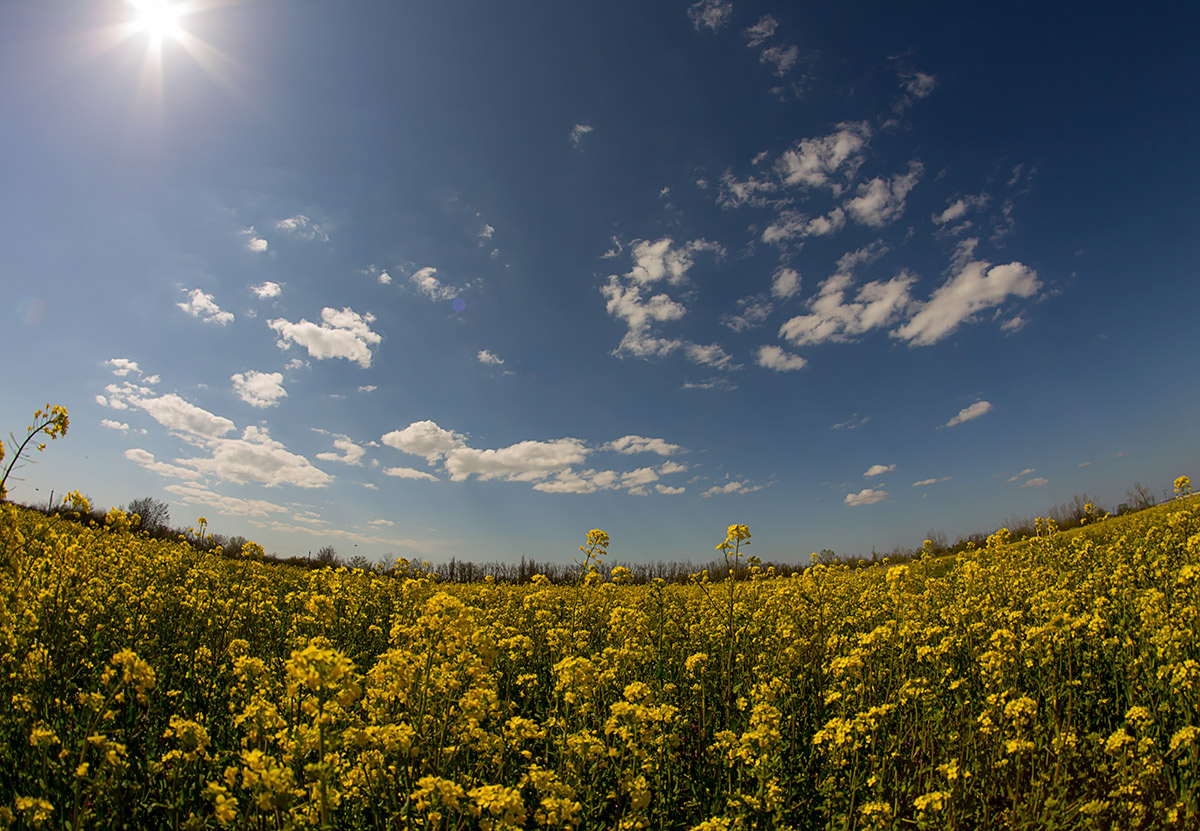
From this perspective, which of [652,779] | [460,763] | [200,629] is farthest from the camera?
[200,629]

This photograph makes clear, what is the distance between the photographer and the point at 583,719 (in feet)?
12.1

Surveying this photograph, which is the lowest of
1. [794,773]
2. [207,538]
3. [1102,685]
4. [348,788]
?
[794,773]

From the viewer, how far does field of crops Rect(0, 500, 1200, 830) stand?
2.82m

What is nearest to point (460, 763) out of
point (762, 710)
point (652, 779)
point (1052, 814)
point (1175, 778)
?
point (652, 779)

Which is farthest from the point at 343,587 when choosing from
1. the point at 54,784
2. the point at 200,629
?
the point at 54,784

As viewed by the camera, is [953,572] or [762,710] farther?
[953,572]

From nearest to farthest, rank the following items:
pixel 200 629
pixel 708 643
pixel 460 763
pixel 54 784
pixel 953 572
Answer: pixel 54 784
pixel 460 763
pixel 200 629
pixel 708 643
pixel 953 572

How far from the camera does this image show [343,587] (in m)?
7.09

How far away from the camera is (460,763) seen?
11.9 ft

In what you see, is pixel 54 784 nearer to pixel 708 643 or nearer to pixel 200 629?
pixel 200 629

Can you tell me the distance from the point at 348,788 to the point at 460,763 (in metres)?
0.92

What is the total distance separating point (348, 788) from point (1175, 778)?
543 centimetres

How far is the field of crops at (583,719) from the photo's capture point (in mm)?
2822

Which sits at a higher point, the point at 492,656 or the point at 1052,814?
the point at 492,656
